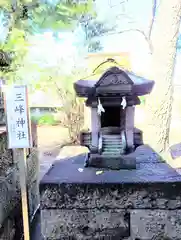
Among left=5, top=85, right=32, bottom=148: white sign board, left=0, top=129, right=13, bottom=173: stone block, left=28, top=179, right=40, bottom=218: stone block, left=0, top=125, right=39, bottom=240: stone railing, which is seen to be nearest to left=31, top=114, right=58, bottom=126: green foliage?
left=28, top=179, right=40, bottom=218: stone block

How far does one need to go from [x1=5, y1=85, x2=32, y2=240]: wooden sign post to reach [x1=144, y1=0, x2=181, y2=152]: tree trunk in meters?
2.88

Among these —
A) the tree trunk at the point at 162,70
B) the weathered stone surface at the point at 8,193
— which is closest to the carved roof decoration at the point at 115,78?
the weathered stone surface at the point at 8,193

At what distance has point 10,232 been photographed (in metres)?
2.29

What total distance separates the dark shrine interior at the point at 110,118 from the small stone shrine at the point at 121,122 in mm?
95

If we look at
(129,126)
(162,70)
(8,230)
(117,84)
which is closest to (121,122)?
(129,126)

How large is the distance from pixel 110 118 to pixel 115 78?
46cm

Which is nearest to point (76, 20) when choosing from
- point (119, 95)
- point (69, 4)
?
point (69, 4)

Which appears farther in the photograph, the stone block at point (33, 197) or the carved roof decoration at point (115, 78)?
the stone block at point (33, 197)

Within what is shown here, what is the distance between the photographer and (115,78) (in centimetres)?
192

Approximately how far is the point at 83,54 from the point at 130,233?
4995 mm

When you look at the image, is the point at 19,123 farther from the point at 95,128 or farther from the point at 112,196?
the point at 112,196

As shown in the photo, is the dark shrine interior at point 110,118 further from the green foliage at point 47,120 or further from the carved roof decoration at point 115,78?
the green foliage at point 47,120

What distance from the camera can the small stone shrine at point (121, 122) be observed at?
6.46 ft

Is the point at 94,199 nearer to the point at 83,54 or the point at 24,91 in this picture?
the point at 24,91
